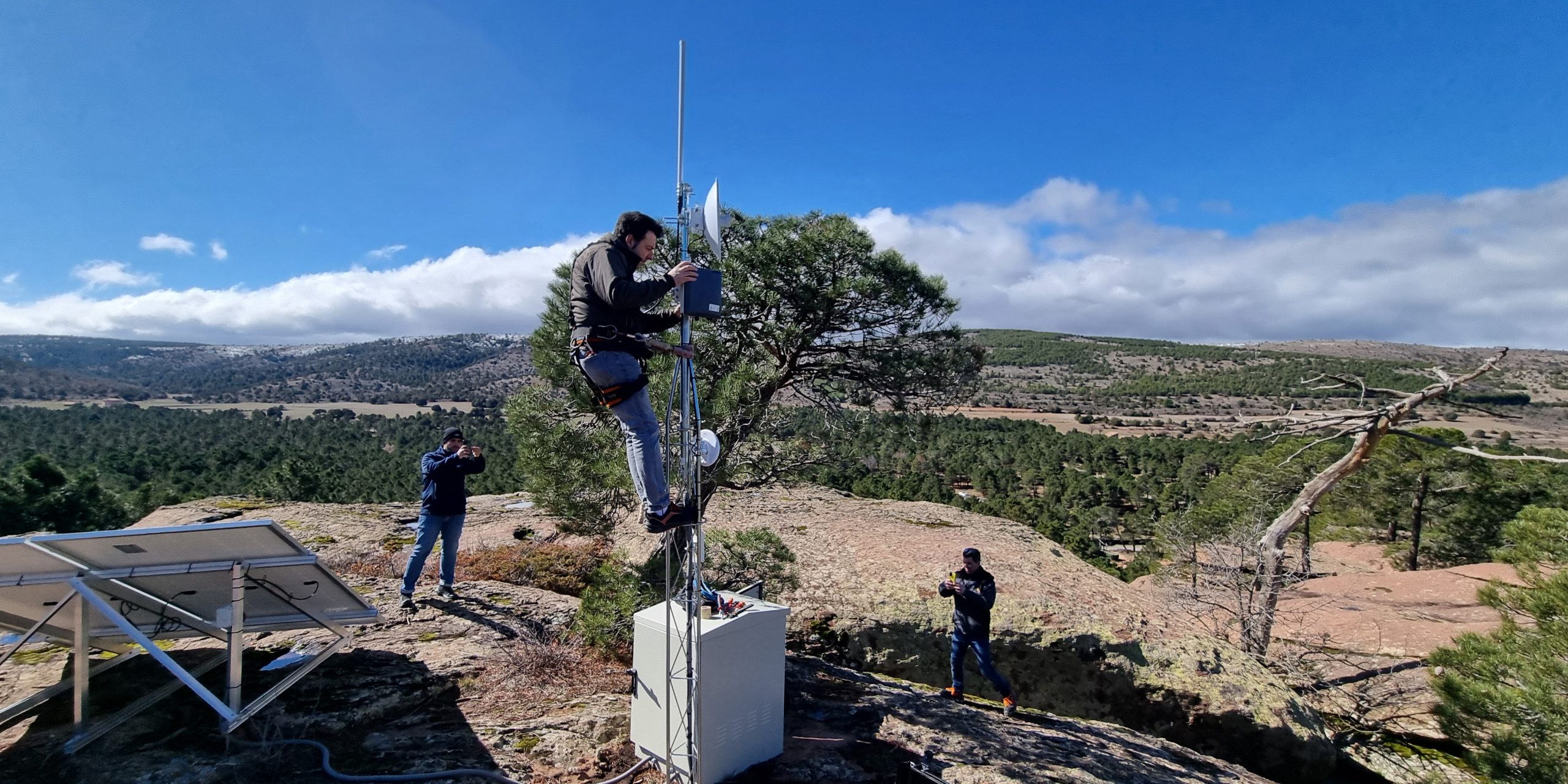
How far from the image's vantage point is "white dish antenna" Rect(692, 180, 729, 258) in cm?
432

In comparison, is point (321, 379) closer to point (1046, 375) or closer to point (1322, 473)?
point (1046, 375)

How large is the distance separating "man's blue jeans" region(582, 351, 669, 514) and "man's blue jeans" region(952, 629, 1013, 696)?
418 cm

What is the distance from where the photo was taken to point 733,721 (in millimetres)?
4625

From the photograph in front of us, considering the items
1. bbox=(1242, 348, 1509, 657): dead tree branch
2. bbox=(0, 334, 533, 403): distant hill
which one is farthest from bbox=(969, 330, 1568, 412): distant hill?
bbox=(0, 334, 533, 403): distant hill

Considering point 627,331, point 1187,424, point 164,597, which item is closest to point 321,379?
point 1187,424

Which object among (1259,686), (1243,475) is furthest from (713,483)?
(1243,475)

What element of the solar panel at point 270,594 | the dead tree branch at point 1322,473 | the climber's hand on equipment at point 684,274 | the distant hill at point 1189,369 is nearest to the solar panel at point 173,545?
the solar panel at point 270,594

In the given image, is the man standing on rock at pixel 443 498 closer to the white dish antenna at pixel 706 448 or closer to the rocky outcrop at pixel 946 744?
the white dish antenna at pixel 706 448

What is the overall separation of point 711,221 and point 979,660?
5408mm

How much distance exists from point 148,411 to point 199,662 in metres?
142

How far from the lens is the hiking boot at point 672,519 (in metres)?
4.45

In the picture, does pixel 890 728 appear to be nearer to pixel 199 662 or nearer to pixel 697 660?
pixel 697 660

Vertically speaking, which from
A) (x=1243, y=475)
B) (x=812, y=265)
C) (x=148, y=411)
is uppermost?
(x=812, y=265)

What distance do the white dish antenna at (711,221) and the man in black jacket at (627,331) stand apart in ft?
0.80
